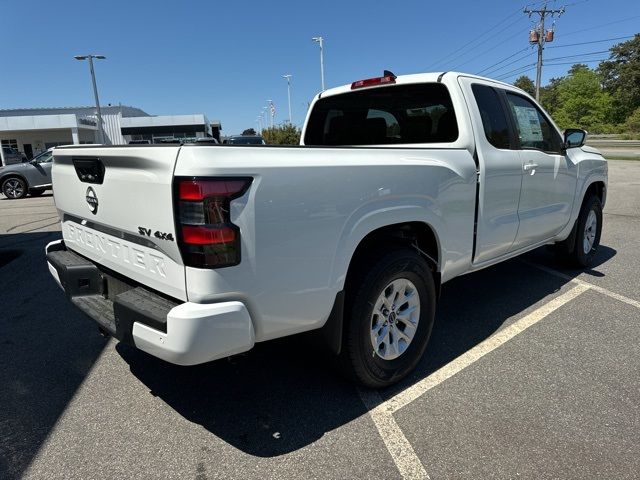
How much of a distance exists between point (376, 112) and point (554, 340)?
7.76ft

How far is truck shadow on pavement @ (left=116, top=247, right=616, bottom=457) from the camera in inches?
100

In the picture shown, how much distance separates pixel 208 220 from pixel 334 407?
57.1 inches

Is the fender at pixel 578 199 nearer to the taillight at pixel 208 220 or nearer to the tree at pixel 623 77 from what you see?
the taillight at pixel 208 220

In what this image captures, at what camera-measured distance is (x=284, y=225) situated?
2.13m

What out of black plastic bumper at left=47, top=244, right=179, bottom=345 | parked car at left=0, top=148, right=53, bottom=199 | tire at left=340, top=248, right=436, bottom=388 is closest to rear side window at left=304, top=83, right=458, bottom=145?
tire at left=340, top=248, right=436, bottom=388

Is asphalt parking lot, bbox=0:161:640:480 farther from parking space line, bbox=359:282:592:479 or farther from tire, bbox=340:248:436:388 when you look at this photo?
tire, bbox=340:248:436:388

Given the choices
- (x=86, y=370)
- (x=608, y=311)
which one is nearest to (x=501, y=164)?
(x=608, y=311)

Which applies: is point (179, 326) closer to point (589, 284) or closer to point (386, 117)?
point (386, 117)

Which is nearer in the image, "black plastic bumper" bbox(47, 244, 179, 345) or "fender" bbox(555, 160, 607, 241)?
"black plastic bumper" bbox(47, 244, 179, 345)

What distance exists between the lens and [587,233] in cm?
544

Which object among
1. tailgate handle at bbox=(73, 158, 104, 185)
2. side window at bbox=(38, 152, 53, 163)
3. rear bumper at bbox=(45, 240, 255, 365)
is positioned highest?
tailgate handle at bbox=(73, 158, 104, 185)

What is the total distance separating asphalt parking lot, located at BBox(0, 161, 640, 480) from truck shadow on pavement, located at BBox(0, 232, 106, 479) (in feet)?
0.04

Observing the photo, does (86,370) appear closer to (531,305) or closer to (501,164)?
(501,164)

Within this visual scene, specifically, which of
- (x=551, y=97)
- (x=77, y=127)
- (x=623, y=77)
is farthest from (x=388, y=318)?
(x=551, y=97)
